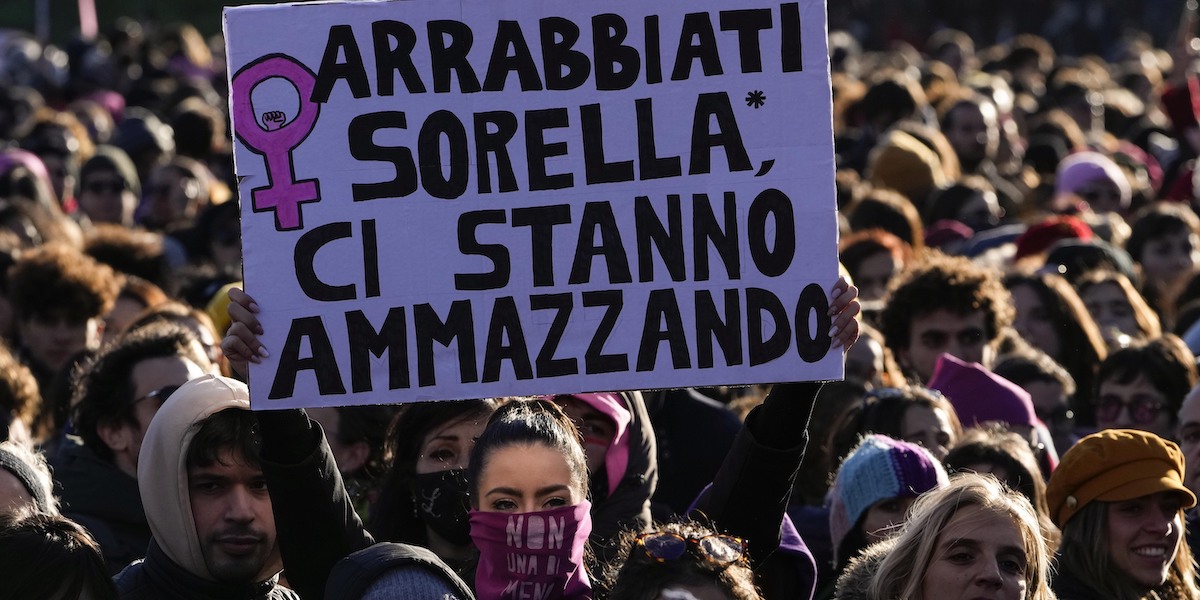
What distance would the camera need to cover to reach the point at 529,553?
399 cm

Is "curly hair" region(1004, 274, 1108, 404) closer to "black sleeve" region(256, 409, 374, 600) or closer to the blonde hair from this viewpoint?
the blonde hair

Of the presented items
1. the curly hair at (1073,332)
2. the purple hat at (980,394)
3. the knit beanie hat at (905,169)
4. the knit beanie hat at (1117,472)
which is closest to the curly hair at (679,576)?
the knit beanie hat at (1117,472)

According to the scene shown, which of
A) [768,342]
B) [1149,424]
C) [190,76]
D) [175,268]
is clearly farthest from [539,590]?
[190,76]

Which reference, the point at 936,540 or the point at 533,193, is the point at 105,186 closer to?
the point at 533,193

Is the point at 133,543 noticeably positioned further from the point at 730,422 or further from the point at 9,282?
the point at 9,282

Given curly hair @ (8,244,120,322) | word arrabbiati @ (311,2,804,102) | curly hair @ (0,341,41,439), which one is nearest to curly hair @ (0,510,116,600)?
word arrabbiati @ (311,2,804,102)

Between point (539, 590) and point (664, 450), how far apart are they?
6.03 feet

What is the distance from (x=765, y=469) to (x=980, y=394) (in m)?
2.28

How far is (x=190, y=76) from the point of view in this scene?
19.7 m

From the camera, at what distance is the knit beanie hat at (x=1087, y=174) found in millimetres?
11203

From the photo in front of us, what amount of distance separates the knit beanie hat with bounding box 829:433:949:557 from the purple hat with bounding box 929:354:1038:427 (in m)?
1.07

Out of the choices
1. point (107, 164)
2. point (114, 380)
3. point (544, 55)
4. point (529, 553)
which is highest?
point (544, 55)

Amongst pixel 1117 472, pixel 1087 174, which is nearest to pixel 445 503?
pixel 1117 472

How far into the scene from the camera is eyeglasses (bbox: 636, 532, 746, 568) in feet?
12.2
